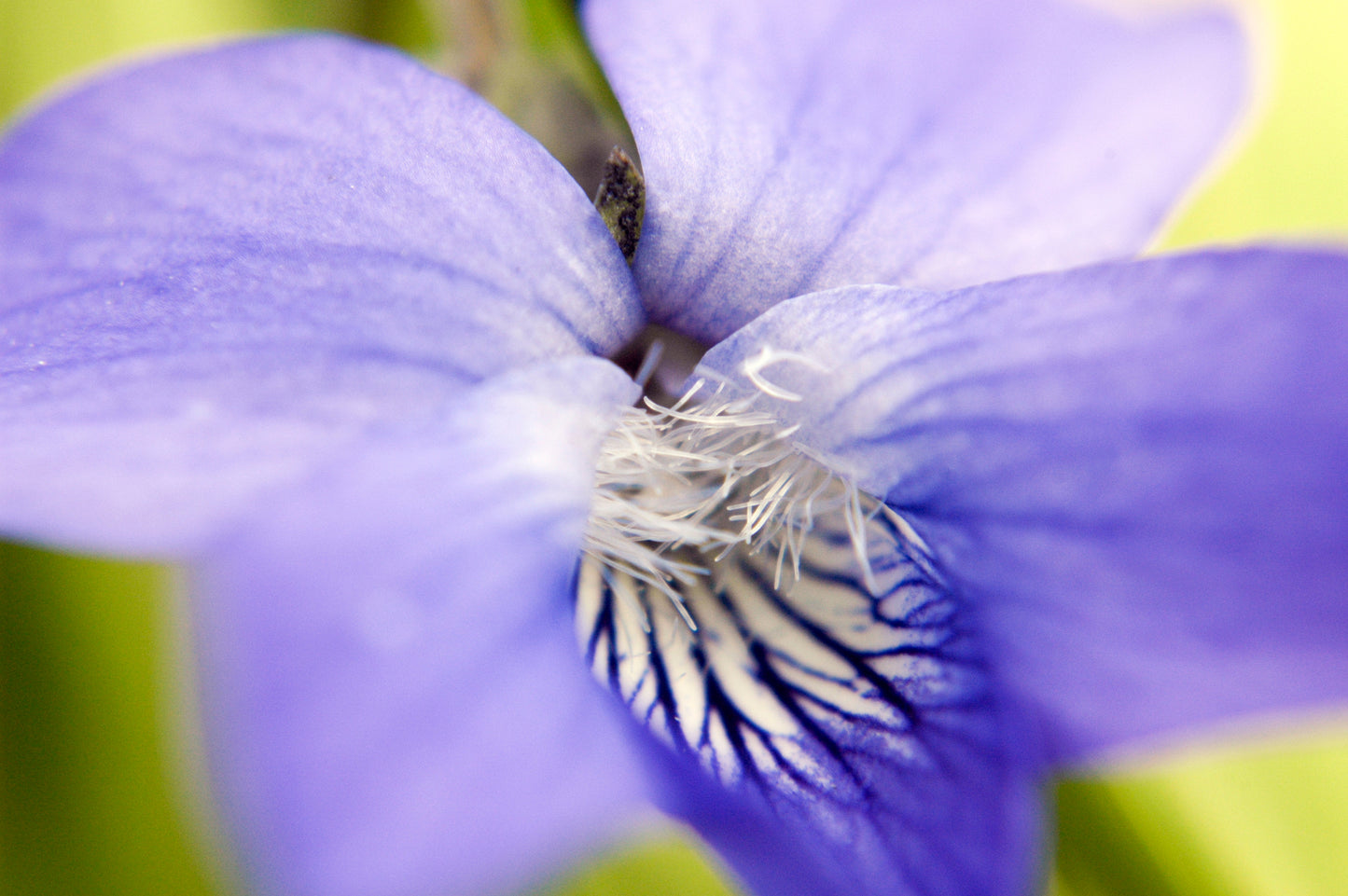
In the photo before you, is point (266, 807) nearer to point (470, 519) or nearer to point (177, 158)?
point (470, 519)

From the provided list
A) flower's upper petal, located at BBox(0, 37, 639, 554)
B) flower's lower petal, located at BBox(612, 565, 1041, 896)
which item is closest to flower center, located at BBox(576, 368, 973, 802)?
flower's lower petal, located at BBox(612, 565, 1041, 896)

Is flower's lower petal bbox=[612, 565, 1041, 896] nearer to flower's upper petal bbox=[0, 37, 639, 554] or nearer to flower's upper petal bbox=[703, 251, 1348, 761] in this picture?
flower's upper petal bbox=[703, 251, 1348, 761]

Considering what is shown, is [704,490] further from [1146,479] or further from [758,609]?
[1146,479]

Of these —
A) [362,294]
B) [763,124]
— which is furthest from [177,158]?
[763,124]

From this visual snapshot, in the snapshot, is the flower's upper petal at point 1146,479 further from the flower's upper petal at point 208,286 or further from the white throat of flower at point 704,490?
the flower's upper petal at point 208,286

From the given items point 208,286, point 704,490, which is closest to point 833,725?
point 704,490
